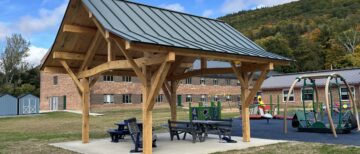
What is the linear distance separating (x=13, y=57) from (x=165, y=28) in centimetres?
5441

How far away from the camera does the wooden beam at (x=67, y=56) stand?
39.8ft

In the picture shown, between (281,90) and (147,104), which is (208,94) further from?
(147,104)

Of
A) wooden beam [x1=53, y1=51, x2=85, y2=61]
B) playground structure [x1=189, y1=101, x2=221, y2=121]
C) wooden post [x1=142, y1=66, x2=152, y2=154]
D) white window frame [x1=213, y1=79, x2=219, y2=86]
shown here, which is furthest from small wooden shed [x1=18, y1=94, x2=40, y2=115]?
wooden post [x1=142, y1=66, x2=152, y2=154]

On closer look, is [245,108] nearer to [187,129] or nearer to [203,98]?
[187,129]

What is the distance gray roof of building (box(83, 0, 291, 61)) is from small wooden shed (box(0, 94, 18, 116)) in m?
Answer: 25.6

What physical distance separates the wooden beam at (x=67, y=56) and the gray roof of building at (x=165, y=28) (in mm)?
2456

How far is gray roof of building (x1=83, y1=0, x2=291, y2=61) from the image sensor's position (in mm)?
9109

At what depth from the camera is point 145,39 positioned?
8.53 meters

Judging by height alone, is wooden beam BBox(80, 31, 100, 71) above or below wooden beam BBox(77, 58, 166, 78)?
above

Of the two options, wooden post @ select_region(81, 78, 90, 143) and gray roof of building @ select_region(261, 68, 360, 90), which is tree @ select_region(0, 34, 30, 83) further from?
wooden post @ select_region(81, 78, 90, 143)

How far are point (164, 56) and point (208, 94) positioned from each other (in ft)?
144

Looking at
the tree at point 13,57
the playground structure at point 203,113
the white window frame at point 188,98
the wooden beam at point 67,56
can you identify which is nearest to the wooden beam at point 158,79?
the wooden beam at point 67,56

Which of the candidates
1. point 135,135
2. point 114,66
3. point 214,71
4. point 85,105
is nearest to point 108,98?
point 85,105

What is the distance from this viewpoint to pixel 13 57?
58.7 metres
